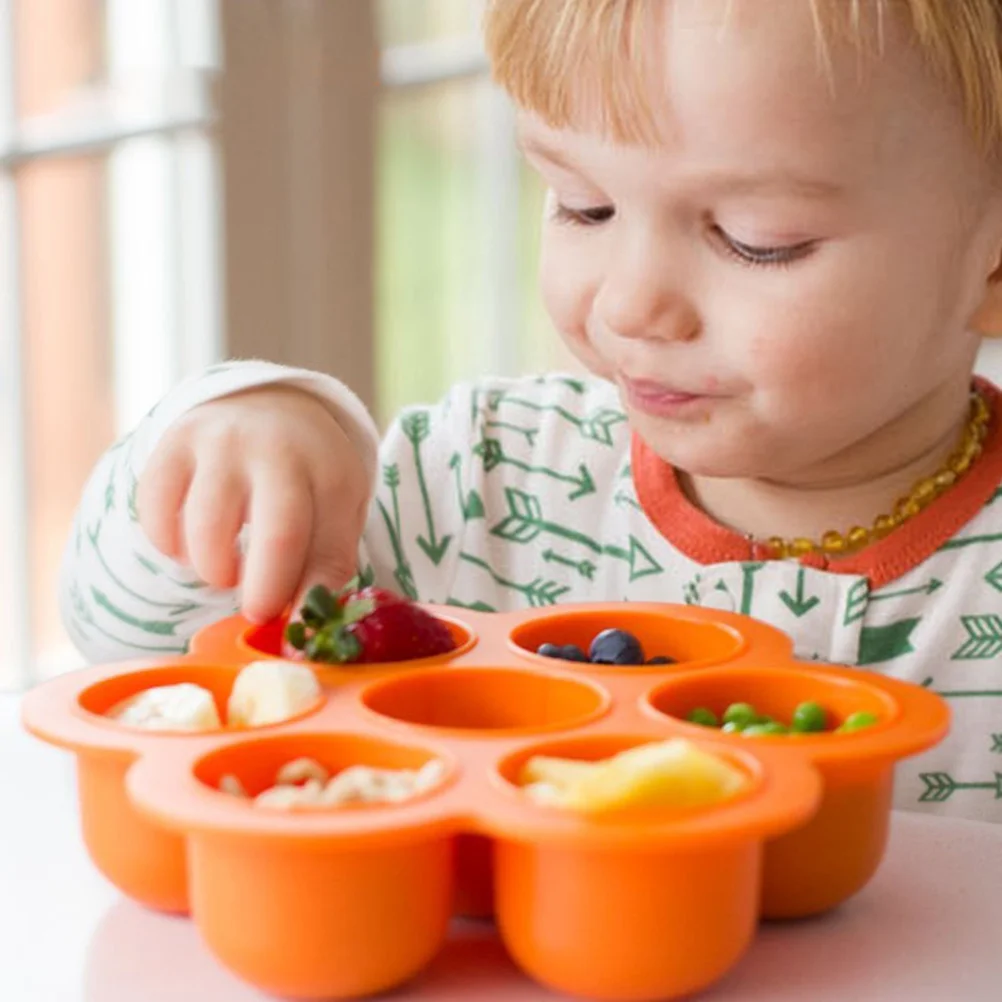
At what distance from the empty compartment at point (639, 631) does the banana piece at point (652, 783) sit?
0.18 m

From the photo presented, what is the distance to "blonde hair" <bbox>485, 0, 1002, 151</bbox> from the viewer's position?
0.72 m

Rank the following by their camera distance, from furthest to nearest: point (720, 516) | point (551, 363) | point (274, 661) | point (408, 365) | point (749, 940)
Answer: point (551, 363) < point (408, 365) < point (720, 516) < point (274, 661) < point (749, 940)

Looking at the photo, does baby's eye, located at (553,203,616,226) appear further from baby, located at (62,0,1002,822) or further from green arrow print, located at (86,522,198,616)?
green arrow print, located at (86,522,198,616)

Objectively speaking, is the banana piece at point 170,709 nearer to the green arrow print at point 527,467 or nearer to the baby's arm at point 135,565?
the baby's arm at point 135,565

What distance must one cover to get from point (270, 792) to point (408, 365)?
1730mm

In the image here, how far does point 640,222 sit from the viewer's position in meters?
0.75

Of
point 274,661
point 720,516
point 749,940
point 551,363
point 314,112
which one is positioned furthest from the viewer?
point 551,363

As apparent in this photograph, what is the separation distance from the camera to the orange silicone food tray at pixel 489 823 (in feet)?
1.53

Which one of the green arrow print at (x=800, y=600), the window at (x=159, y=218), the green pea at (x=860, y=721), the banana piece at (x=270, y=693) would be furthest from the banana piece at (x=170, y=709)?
the window at (x=159, y=218)

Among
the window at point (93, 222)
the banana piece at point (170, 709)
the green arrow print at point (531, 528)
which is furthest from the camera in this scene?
the window at point (93, 222)

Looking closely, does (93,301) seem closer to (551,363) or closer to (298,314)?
(298,314)

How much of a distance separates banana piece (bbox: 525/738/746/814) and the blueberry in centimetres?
14

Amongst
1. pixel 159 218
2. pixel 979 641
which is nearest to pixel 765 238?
pixel 979 641

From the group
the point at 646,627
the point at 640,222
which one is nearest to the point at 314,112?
the point at 640,222
